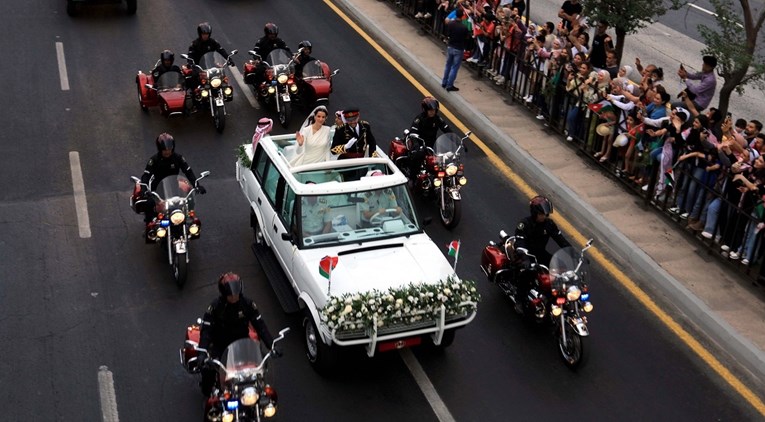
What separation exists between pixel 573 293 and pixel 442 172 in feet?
12.4

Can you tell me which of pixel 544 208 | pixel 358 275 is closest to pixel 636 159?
pixel 544 208

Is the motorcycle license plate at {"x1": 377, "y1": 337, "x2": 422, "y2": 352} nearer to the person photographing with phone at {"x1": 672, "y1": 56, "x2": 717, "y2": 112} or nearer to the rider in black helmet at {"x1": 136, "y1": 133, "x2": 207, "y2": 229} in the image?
the rider in black helmet at {"x1": 136, "y1": 133, "x2": 207, "y2": 229}

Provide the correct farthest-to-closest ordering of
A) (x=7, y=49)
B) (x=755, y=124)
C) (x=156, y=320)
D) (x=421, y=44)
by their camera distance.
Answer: (x=421, y=44), (x=7, y=49), (x=755, y=124), (x=156, y=320)

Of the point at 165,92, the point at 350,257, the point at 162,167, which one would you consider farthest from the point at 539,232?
the point at 165,92

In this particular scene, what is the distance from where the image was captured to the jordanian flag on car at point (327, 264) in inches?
426

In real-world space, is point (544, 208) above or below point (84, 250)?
above

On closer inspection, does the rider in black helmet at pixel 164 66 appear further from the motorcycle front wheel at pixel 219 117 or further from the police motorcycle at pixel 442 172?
the police motorcycle at pixel 442 172

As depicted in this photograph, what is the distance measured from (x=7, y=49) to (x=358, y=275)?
1327 centimetres

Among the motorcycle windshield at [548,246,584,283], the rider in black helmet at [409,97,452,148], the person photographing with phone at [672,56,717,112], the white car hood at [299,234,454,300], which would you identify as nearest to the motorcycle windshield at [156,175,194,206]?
the white car hood at [299,234,454,300]

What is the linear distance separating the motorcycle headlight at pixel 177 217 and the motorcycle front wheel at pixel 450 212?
4.16 meters

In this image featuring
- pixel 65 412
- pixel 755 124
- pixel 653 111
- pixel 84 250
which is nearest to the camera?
pixel 65 412

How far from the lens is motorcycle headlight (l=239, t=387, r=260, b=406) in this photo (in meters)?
9.32

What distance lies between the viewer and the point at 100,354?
1158 cm

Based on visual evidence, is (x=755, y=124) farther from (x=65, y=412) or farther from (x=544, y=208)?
(x=65, y=412)
